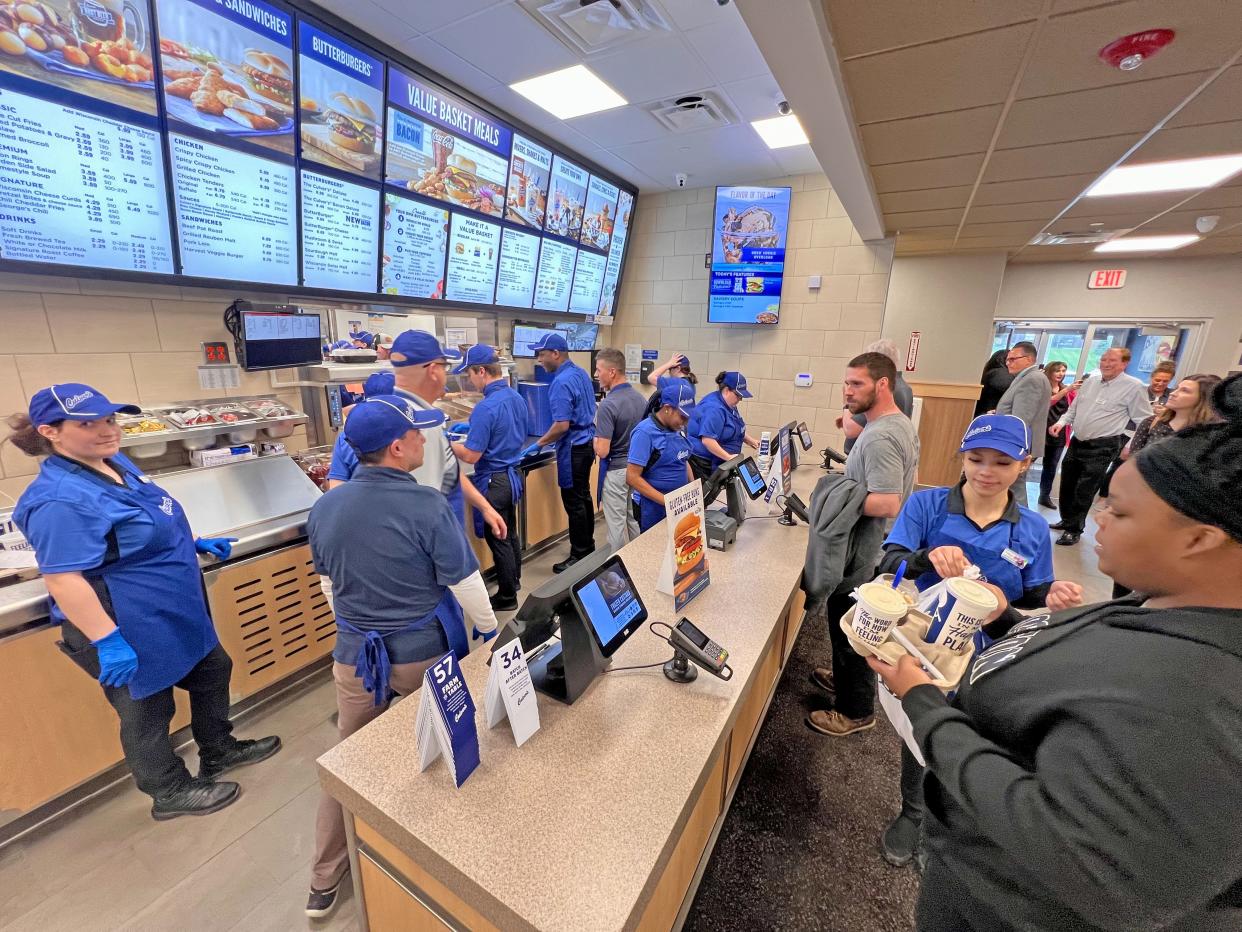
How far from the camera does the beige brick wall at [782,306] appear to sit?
16.0 ft

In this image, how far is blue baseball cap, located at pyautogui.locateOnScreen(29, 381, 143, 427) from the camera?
4.90ft

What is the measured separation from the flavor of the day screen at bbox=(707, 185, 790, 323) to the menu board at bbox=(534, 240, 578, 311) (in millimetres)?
1564

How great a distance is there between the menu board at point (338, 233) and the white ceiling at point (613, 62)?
898 mm

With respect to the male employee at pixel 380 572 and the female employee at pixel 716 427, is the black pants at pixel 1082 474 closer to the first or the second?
the female employee at pixel 716 427

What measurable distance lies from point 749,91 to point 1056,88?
2041mm

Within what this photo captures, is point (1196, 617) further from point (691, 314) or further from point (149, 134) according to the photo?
point (691, 314)

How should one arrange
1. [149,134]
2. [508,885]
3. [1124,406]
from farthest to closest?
1. [1124,406]
2. [149,134]
3. [508,885]

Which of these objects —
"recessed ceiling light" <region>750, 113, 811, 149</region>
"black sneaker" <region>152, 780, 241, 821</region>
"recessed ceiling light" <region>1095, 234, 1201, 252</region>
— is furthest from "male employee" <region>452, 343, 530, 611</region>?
"recessed ceiling light" <region>1095, 234, 1201, 252</region>

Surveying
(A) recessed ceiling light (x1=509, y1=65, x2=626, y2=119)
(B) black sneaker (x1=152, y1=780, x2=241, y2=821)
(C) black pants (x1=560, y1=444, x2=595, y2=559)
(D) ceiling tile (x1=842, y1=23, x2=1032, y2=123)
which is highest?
(A) recessed ceiling light (x1=509, y1=65, x2=626, y2=119)

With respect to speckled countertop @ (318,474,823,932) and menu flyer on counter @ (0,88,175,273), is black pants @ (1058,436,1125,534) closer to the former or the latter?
speckled countertop @ (318,474,823,932)

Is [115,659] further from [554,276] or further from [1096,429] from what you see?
[1096,429]

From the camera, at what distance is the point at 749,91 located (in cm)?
343

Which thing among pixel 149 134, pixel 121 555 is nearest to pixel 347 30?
pixel 149 134

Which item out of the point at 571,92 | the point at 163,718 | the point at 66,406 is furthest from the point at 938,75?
the point at 163,718
